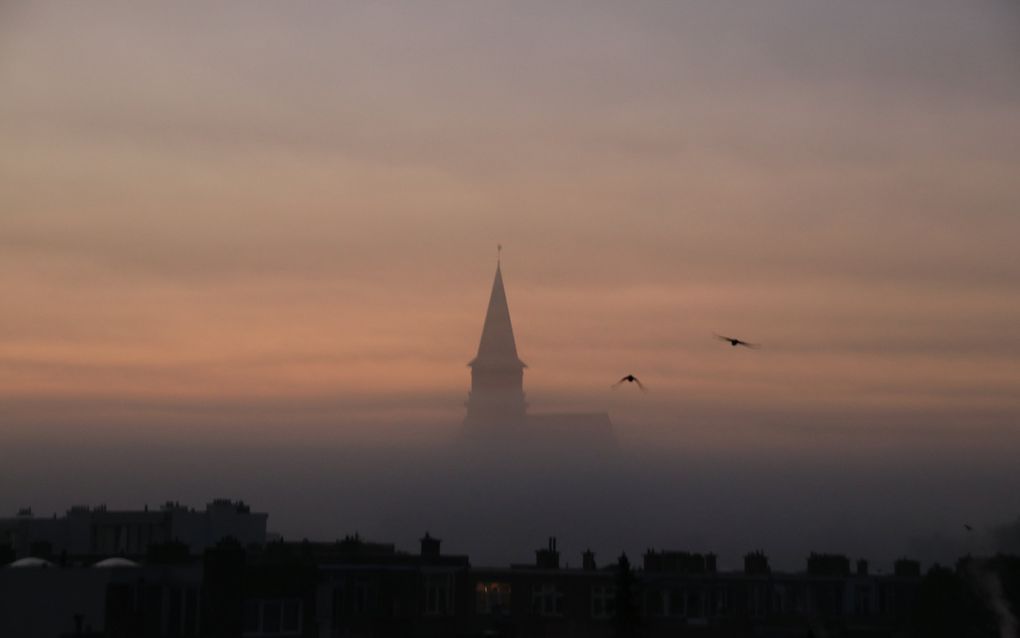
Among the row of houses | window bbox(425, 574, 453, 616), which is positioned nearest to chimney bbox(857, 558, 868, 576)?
the row of houses

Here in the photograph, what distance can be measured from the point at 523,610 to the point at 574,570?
4122 mm

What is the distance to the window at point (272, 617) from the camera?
89681 mm

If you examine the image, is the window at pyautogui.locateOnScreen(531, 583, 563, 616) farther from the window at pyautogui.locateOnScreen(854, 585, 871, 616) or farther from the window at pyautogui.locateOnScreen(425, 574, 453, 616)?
the window at pyautogui.locateOnScreen(854, 585, 871, 616)

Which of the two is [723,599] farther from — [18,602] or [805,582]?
[18,602]

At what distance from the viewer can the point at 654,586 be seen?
104 metres

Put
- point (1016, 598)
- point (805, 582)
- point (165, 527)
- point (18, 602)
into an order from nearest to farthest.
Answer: point (18, 602) → point (1016, 598) → point (805, 582) → point (165, 527)

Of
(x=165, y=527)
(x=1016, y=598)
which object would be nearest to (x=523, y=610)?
(x=1016, y=598)

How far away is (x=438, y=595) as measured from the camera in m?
105

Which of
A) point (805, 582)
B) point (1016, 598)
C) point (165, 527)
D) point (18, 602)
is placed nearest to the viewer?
point (18, 602)

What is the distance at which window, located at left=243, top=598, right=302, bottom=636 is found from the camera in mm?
89681

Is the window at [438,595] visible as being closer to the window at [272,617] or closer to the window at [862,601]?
the window at [272,617]

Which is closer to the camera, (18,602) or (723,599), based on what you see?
(18,602)

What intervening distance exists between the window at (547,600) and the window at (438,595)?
487 centimetres

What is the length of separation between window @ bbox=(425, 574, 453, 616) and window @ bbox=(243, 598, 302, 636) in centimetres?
1287
